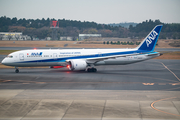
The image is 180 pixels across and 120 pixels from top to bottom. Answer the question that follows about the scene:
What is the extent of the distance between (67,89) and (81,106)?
739 cm

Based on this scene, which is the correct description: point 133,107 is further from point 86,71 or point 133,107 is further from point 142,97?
point 86,71

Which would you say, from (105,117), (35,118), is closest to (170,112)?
(105,117)

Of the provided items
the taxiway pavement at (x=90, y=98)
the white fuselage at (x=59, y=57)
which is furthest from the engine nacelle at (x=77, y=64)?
the taxiway pavement at (x=90, y=98)

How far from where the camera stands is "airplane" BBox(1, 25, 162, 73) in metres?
41.5

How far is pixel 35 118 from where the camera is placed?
18.0 metres

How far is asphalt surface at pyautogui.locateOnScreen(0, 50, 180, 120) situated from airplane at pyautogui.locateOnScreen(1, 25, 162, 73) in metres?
6.96

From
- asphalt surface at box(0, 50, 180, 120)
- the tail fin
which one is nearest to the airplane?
the tail fin

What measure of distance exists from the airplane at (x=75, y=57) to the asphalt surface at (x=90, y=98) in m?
6.96

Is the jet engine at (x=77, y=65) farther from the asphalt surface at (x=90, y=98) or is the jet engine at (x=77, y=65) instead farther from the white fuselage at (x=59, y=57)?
the asphalt surface at (x=90, y=98)

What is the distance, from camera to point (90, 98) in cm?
2383

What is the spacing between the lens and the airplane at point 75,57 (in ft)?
136

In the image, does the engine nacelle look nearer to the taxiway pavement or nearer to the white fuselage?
the white fuselage

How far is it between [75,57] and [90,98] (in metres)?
19.8

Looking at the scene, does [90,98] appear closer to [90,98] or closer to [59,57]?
[90,98]
